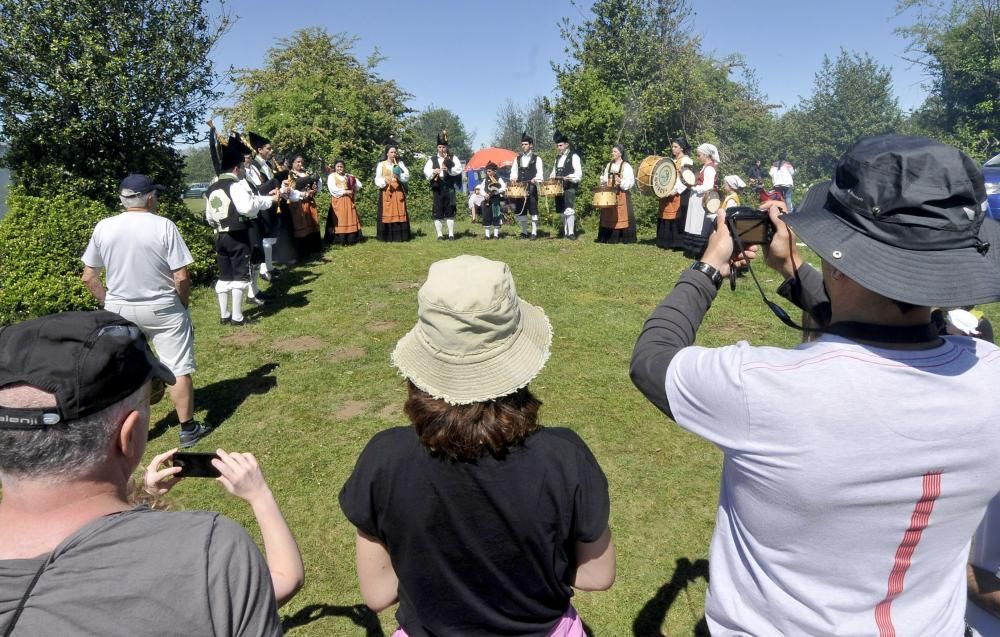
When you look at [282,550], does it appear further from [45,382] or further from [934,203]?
[934,203]

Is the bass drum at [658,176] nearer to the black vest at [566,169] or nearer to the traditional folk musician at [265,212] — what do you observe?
the black vest at [566,169]

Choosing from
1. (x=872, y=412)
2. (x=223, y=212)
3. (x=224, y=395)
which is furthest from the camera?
(x=223, y=212)

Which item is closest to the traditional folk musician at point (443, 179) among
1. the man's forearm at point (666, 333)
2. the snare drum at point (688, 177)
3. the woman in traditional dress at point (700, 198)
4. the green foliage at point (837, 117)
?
the snare drum at point (688, 177)

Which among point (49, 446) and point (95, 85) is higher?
point (95, 85)

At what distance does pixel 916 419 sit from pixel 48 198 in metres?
9.25

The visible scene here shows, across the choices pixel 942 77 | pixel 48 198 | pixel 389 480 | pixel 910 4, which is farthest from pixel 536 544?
pixel 942 77

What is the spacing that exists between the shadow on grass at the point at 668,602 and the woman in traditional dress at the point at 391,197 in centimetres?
1025

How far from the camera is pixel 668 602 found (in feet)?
9.69

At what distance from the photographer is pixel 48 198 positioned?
759cm

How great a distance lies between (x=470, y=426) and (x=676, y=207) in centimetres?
1002

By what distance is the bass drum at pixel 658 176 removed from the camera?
10180 mm

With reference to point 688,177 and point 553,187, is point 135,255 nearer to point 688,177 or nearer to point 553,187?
point 688,177

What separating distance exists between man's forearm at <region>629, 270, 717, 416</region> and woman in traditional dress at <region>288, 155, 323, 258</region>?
970cm

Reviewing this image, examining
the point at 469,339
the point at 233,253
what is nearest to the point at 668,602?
the point at 469,339
